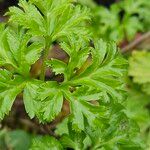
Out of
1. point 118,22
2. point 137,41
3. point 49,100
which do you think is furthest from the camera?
point 137,41

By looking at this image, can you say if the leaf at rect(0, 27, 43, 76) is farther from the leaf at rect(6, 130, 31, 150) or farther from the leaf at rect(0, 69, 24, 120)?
the leaf at rect(6, 130, 31, 150)

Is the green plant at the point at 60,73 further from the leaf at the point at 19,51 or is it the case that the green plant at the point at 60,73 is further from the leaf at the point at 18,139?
the leaf at the point at 18,139

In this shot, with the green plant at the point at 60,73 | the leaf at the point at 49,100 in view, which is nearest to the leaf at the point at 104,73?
the green plant at the point at 60,73

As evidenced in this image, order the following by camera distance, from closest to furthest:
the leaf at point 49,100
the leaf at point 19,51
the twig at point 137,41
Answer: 1. the leaf at point 49,100
2. the leaf at point 19,51
3. the twig at point 137,41

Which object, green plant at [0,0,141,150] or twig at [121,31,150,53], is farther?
twig at [121,31,150,53]

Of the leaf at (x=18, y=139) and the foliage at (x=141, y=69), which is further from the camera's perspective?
the foliage at (x=141, y=69)

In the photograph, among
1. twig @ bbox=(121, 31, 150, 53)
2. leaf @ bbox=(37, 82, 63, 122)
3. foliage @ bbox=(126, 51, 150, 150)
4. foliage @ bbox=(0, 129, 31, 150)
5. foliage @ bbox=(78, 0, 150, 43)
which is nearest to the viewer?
leaf @ bbox=(37, 82, 63, 122)

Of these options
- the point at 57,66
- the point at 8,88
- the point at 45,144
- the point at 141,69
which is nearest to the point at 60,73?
the point at 57,66

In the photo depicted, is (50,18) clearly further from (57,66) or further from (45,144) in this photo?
(45,144)

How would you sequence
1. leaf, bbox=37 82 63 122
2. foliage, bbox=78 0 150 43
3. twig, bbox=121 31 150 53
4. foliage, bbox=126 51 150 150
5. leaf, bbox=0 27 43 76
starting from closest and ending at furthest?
leaf, bbox=37 82 63 122, leaf, bbox=0 27 43 76, foliage, bbox=126 51 150 150, foliage, bbox=78 0 150 43, twig, bbox=121 31 150 53

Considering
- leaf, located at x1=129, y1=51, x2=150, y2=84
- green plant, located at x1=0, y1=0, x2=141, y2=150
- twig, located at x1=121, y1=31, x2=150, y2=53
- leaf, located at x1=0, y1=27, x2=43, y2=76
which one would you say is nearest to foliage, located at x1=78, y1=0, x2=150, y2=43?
twig, located at x1=121, y1=31, x2=150, y2=53
